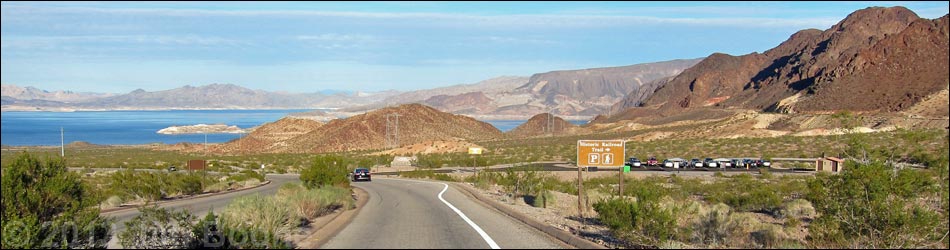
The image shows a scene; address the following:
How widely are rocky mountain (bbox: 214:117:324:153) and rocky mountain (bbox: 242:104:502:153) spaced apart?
0.77m

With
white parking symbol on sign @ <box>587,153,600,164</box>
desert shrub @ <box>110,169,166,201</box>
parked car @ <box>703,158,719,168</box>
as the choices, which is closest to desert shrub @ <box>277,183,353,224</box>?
white parking symbol on sign @ <box>587,153,600,164</box>

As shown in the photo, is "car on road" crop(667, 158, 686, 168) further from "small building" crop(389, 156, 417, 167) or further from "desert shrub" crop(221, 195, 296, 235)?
"desert shrub" crop(221, 195, 296, 235)

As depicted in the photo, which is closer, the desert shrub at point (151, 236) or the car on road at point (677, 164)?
the desert shrub at point (151, 236)

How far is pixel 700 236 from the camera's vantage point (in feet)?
47.9

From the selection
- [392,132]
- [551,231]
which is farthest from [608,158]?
[392,132]

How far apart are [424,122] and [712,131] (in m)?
49.6

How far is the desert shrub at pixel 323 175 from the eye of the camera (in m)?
29.1

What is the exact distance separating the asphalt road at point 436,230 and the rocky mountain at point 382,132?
91.1 metres

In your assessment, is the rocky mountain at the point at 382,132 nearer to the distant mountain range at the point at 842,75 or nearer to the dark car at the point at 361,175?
the distant mountain range at the point at 842,75

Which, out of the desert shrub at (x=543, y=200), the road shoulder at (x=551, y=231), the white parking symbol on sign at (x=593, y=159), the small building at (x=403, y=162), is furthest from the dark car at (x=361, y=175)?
the white parking symbol on sign at (x=593, y=159)

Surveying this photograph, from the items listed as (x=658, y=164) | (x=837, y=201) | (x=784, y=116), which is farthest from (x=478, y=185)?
(x=784, y=116)

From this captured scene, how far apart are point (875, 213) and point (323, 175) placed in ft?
66.0

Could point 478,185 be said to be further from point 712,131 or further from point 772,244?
point 712,131

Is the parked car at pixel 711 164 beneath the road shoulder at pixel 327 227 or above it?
beneath
